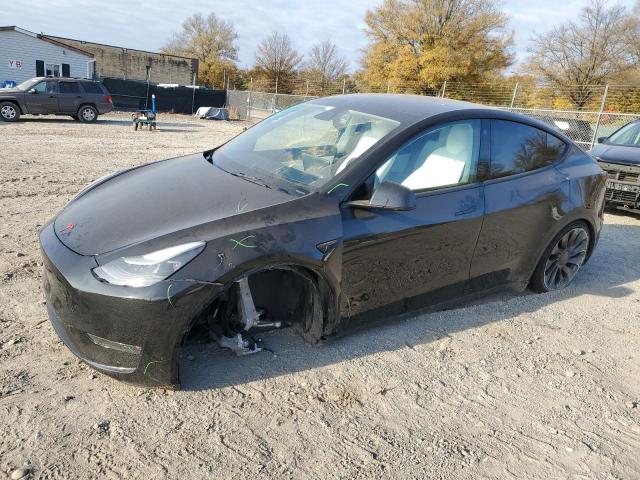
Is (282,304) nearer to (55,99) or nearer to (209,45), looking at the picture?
(55,99)

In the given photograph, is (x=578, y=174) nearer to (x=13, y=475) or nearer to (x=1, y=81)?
(x=13, y=475)

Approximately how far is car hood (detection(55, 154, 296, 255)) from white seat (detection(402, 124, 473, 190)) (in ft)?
3.09

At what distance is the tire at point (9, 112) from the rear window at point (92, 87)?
2633 mm

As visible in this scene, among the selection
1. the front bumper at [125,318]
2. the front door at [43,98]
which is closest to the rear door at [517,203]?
the front bumper at [125,318]

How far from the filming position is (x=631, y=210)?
7668 millimetres

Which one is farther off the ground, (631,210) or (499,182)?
(499,182)

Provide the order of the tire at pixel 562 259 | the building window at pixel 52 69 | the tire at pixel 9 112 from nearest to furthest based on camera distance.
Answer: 1. the tire at pixel 562 259
2. the tire at pixel 9 112
3. the building window at pixel 52 69

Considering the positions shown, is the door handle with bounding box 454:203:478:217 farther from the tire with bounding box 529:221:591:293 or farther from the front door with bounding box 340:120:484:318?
the tire with bounding box 529:221:591:293

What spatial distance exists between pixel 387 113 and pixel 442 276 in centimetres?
120

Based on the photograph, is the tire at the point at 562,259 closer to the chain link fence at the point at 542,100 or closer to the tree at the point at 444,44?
the chain link fence at the point at 542,100

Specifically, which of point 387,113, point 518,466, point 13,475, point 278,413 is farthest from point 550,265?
point 13,475

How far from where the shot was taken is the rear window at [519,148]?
376 centimetres

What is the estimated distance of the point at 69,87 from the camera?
1875 cm

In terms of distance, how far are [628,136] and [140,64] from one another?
→ 178 ft
